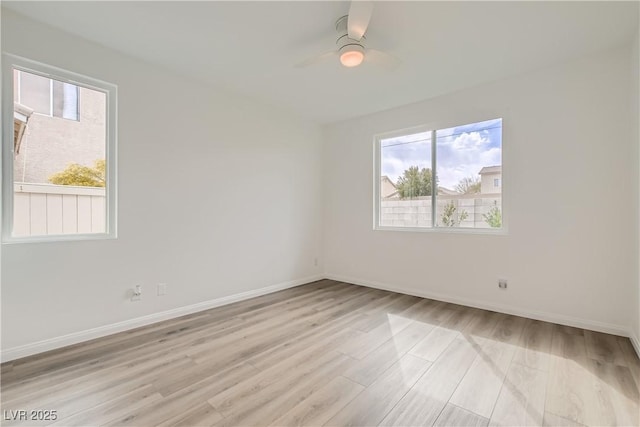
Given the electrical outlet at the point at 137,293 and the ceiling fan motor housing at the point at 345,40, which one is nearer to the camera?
the ceiling fan motor housing at the point at 345,40

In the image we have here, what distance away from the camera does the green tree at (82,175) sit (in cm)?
248

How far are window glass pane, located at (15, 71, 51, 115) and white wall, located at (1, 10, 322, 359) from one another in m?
0.18

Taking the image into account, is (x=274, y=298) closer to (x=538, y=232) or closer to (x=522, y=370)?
(x=522, y=370)

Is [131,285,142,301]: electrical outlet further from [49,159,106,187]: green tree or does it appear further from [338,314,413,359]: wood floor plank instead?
[338,314,413,359]: wood floor plank

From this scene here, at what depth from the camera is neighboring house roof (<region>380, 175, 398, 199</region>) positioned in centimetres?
427

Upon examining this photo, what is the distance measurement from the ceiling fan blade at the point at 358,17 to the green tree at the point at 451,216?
2419 millimetres

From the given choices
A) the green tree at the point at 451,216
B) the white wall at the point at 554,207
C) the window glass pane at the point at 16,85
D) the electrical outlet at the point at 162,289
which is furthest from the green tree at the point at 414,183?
the window glass pane at the point at 16,85

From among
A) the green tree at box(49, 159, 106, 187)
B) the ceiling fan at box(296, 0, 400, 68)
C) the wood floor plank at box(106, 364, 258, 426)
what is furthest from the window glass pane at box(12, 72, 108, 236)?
the ceiling fan at box(296, 0, 400, 68)

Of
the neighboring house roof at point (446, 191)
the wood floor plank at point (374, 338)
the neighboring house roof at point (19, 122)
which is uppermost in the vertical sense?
the neighboring house roof at point (19, 122)

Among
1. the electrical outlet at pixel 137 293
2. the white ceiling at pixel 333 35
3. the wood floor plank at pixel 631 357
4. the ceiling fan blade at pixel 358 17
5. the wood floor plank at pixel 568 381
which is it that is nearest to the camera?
the wood floor plank at pixel 568 381

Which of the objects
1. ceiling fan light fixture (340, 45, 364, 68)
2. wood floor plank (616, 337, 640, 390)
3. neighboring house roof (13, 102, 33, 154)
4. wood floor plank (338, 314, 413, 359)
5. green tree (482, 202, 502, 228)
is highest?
ceiling fan light fixture (340, 45, 364, 68)

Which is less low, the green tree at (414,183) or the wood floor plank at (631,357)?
the green tree at (414,183)

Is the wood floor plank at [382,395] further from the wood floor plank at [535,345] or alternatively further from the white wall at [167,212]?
the white wall at [167,212]

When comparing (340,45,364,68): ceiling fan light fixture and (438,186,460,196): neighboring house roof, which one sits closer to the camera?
(340,45,364,68): ceiling fan light fixture
